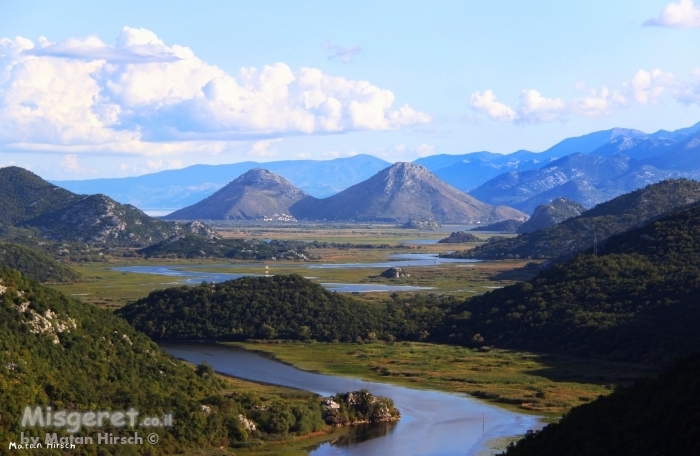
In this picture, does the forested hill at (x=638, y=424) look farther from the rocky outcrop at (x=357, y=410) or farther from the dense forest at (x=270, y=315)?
the dense forest at (x=270, y=315)

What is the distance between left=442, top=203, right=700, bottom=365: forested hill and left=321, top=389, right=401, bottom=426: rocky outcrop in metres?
30.3

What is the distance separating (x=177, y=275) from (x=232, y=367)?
9596 cm

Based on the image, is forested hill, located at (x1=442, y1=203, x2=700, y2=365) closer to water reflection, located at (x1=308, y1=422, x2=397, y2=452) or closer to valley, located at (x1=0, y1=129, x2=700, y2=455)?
valley, located at (x1=0, y1=129, x2=700, y2=455)

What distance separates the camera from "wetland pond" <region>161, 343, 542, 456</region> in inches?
2549

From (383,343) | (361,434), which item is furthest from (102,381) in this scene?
(383,343)

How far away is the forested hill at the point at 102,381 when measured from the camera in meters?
59.5

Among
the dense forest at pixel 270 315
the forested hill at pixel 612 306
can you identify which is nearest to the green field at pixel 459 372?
the dense forest at pixel 270 315

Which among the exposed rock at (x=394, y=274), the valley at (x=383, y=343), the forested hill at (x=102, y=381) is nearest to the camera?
the forested hill at (x=102, y=381)

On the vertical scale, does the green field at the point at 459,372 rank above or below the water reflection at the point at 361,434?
above

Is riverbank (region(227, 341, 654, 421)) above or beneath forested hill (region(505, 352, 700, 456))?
beneath

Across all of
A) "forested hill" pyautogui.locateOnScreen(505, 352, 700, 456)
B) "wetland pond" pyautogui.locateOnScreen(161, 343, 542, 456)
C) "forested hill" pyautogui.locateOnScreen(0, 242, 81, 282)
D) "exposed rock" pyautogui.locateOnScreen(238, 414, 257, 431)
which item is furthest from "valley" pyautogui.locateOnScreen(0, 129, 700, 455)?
"forested hill" pyautogui.locateOnScreen(0, 242, 81, 282)

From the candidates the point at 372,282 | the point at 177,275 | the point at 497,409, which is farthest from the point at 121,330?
the point at 177,275

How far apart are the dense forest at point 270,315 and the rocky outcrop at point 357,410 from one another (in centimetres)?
3943

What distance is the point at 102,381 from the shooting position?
66.8 metres
